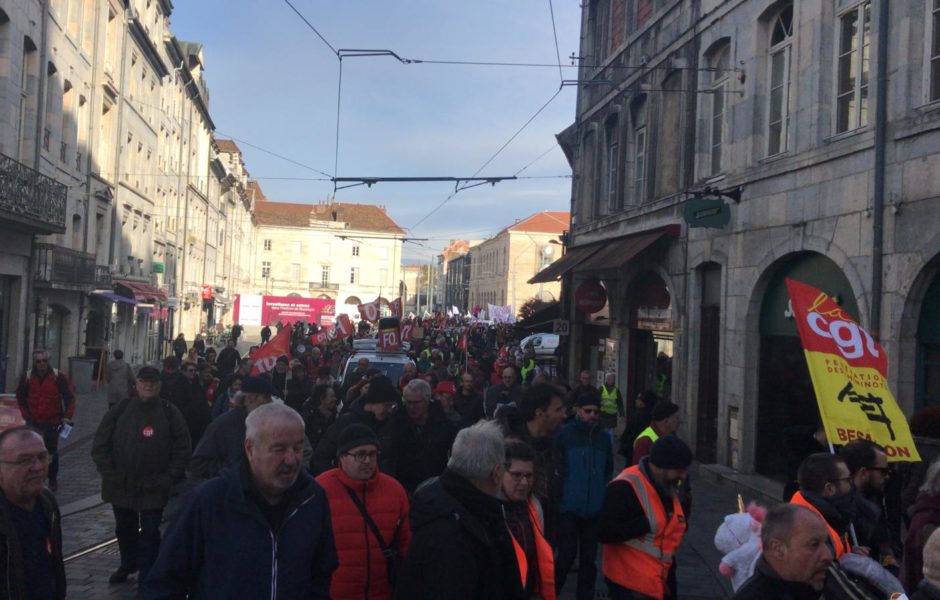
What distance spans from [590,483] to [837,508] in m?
2.42

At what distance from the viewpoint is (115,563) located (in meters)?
7.92

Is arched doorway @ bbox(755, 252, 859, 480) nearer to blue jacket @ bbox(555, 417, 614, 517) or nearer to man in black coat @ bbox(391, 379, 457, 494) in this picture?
blue jacket @ bbox(555, 417, 614, 517)

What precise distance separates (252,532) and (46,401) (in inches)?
355

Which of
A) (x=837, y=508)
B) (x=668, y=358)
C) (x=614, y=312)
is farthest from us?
(x=614, y=312)

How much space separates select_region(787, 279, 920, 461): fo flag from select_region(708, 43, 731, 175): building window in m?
9.94

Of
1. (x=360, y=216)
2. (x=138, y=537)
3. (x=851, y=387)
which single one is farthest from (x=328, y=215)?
(x=851, y=387)

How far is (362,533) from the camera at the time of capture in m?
4.50

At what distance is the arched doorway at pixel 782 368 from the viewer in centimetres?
1253

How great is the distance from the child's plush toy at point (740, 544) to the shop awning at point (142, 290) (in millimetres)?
30227

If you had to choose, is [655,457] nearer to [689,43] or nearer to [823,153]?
[823,153]

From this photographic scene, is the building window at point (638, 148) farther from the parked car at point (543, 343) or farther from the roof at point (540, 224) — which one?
the roof at point (540, 224)

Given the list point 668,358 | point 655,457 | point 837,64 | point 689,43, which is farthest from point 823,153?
point 655,457

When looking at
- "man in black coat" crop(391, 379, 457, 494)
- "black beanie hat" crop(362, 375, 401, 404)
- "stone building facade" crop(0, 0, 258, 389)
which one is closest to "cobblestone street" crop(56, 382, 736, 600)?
"man in black coat" crop(391, 379, 457, 494)

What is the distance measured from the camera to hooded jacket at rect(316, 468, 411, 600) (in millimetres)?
4465
